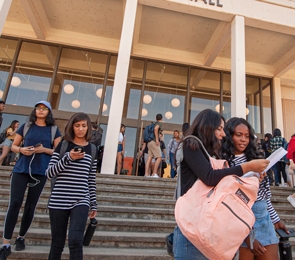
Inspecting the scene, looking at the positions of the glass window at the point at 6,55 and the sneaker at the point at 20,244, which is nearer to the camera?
the sneaker at the point at 20,244

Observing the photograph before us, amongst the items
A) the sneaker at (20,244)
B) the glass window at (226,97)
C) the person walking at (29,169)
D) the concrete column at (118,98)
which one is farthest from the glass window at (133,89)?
the sneaker at (20,244)

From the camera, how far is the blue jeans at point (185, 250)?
119cm

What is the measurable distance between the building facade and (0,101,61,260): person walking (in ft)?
18.9

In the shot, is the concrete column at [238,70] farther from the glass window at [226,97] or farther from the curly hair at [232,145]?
the curly hair at [232,145]

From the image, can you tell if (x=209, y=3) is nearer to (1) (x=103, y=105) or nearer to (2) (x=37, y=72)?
Result: (1) (x=103, y=105)

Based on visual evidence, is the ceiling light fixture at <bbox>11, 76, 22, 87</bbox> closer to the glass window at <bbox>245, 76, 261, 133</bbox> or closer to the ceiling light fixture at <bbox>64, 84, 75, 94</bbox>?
the ceiling light fixture at <bbox>64, 84, 75, 94</bbox>

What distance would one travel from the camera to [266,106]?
33.6 feet

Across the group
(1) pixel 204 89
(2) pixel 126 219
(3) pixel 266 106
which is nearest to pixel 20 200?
(2) pixel 126 219

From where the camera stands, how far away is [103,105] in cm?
905

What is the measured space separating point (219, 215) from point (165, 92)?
355 inches

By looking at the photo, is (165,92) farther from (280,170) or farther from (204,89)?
(280,170)

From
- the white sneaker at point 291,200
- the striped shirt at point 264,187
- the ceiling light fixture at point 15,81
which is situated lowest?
the white sneaker at point 291,200

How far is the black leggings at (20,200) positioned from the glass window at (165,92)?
686 cm

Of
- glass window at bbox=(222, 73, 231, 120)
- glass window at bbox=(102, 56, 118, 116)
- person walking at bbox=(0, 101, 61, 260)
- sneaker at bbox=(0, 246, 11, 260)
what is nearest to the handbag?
person walking at bbox=(0, 101, 61, 260)
